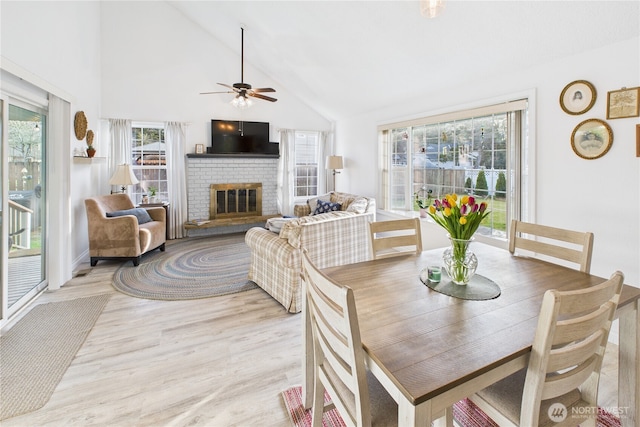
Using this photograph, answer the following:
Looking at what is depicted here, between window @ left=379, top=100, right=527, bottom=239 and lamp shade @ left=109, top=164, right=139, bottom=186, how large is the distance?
4.16 meters

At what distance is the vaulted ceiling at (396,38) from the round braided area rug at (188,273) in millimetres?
3189

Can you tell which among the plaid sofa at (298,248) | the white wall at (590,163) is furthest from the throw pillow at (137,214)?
the white wall at (590,163)

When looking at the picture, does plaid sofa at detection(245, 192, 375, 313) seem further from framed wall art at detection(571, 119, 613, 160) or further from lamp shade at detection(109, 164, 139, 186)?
lamp shade at detection(109, 164, 139, 186)

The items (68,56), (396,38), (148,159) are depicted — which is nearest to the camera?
(396,38)

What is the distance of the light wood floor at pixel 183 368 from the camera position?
1.78m

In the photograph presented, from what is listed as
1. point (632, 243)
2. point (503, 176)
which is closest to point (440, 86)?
point (503, 176)

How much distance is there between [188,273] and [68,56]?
3.01m

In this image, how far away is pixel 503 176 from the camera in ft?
11.3

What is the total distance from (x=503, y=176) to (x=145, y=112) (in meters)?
5.81

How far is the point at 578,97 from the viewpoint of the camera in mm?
2648

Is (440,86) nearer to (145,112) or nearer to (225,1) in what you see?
(225,1)

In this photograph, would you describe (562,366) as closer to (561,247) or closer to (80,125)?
(561,247)

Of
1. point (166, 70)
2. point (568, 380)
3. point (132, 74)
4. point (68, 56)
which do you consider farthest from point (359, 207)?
point (132, 74)

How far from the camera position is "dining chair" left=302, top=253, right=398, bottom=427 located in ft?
3.50
